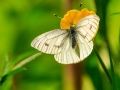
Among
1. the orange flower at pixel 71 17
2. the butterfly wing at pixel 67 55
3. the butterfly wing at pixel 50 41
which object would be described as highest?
the orange flower at pixel 71 17

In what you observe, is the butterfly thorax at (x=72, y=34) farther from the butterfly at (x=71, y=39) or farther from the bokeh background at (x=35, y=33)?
the bokeh background at (x=35, y=33)

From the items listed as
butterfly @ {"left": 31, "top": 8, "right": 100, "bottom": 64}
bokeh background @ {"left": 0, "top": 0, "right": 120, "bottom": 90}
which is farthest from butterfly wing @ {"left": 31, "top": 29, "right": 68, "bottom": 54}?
bokeh background @ {"left": 0, "top": 0, "right": 120, "bottom": 90}

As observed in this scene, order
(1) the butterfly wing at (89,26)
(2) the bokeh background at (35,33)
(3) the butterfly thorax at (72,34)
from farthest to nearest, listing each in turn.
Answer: (2) the bokeh background at (35,33), (3) the butterfly thorax at (72,34), (1) the butterfly wing at (89,26)

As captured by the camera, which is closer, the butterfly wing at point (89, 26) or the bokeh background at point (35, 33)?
the butterfly wing at point (89, 26)

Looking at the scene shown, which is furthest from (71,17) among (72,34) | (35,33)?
(35,33)

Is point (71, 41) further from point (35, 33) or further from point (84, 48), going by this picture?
point (35, 33)

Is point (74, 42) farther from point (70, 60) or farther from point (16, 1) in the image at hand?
point (16, 1)

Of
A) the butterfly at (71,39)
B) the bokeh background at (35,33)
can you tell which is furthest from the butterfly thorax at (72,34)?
the bokeh background at (35,33)

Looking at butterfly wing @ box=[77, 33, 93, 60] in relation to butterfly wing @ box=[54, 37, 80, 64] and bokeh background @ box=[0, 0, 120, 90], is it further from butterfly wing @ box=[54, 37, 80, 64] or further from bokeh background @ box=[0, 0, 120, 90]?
bokeh background @ box=[0, 0, 120, 90]
